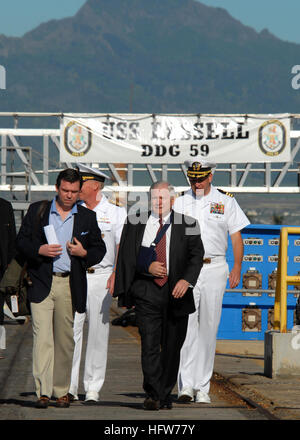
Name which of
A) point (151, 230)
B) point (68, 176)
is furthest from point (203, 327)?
point (68, 176)

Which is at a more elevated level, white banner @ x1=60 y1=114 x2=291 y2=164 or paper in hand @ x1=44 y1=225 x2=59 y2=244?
white banner @ x1=60 y1=114 x2=291 y2=164

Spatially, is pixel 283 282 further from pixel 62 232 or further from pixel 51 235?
pixel 51 235

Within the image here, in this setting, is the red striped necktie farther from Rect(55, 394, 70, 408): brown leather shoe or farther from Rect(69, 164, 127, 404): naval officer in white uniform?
Rect(55, 394, 70, 408): brown leather shoe

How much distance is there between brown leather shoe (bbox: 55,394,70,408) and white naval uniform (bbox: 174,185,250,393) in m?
1.21

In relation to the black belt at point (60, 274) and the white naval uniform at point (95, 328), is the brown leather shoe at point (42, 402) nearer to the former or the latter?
the white naval uniform at point (95, 328)

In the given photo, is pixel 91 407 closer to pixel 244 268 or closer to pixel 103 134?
pixel 244 268

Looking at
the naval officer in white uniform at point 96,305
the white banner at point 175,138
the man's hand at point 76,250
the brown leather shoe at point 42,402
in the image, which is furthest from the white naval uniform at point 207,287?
the white banner at point 175,138

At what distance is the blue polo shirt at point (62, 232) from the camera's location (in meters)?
9.48

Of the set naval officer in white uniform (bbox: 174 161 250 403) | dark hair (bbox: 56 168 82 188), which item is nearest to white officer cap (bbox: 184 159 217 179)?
naval officer in white uniform (bbox: 174 161 250 403)

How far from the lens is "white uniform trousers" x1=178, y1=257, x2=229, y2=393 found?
10.3m

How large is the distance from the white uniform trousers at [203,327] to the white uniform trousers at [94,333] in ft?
2.47

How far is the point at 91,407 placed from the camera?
31.0 ft

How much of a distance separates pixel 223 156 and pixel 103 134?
305 cm
